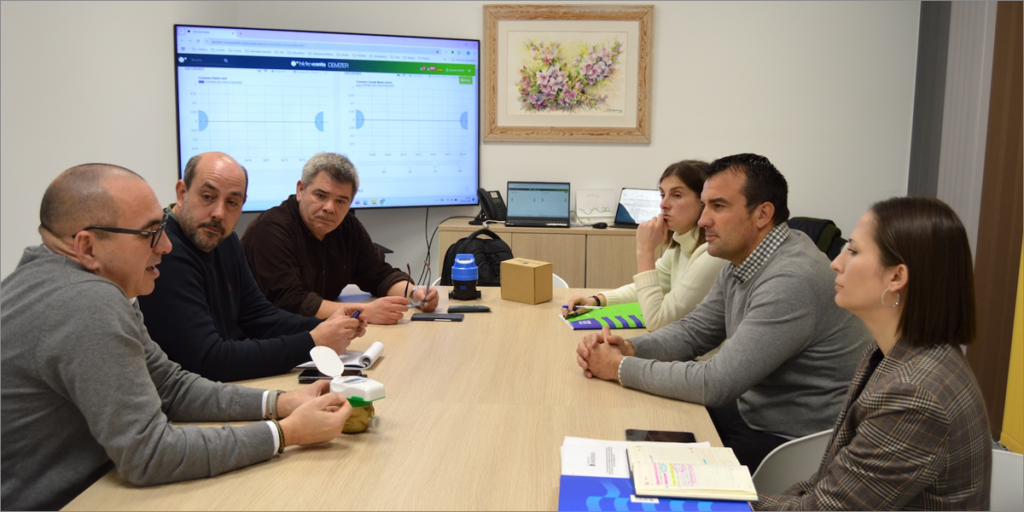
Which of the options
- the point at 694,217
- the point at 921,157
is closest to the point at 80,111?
the point at 694,217

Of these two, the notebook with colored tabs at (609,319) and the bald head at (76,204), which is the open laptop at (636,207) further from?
the bald head at (76,204)

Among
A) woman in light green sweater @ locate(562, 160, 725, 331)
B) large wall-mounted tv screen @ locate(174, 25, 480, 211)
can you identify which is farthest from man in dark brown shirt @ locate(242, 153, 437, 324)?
large wall-mounted tv screen @ locate(174, 25, 480, 211)

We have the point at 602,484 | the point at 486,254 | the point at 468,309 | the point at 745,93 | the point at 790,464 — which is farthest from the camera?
the point at 745,93

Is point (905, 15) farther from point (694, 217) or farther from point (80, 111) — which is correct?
point (80, 111)

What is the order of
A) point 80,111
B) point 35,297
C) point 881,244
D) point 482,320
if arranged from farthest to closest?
point 80,111, point 482,320, point 881,244, point 35,297

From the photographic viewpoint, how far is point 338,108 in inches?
183

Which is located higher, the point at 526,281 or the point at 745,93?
the point at 745,93

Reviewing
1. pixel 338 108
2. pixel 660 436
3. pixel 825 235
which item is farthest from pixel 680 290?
pixel 338 108

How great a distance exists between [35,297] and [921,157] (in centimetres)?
481

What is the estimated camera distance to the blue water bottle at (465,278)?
2.95m

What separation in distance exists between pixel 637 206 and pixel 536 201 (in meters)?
0.67

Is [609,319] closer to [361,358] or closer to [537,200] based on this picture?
[361,358]

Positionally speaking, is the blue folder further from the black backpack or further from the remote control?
the black backpack

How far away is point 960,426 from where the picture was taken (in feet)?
4.11
